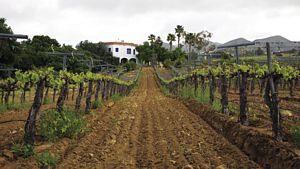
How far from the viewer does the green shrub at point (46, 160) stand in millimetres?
5114

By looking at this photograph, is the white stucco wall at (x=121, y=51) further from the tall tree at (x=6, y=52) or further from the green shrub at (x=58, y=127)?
the green shrub at (x=58, y=127)

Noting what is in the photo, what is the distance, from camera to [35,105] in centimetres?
628

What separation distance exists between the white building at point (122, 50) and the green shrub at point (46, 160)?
81799 mm

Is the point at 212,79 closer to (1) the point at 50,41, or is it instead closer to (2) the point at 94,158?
(2) the point at 94,158

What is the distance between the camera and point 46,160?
521 cm

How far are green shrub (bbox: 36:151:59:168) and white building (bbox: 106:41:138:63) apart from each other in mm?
81799

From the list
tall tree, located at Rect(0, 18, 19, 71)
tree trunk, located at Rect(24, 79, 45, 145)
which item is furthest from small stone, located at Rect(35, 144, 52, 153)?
tall tree, located at Rect(0, 18, 19, 71)

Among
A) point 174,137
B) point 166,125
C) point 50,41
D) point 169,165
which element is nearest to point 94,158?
point 169,165

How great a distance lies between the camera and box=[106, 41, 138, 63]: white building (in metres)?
86.8

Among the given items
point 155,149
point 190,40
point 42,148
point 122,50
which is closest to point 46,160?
point 42,148

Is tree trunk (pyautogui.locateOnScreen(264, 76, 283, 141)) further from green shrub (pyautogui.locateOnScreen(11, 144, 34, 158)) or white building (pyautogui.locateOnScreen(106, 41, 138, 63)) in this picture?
white building (pyautogui.locateOnScreen(106, 41, 138, 63))

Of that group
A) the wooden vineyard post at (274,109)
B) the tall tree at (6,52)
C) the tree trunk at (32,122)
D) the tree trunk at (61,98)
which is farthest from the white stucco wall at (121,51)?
the wooden vineyard post at (274,109)

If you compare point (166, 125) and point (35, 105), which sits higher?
point (35, 105)

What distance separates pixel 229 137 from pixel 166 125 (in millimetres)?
2473
